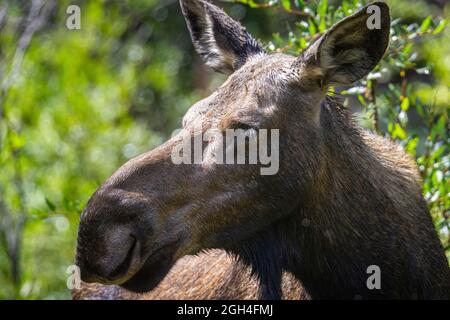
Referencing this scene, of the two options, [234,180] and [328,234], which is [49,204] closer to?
[234,180]

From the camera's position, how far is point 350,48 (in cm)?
546

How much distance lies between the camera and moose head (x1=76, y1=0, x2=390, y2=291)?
4715 millimetres

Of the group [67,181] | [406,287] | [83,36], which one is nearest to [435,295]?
[406,287]

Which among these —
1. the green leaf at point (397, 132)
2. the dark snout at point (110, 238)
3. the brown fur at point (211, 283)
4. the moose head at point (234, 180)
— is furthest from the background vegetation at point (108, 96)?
the dark snout at point (110, 238)

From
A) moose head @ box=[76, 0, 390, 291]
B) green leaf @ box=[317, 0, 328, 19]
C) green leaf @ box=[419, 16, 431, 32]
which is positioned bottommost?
moose head @ box=[76, 0, 390, 291]

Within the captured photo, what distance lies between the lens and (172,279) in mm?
6547

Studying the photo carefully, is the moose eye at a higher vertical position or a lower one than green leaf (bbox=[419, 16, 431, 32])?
lower

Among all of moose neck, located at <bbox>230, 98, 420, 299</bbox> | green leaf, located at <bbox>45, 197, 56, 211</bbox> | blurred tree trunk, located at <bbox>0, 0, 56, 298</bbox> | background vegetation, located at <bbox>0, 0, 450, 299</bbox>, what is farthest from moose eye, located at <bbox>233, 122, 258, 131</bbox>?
blurred tree trunk, located at <bbox>0, 0, 56, 298</bbox>

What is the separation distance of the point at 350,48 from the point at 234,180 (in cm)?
105
